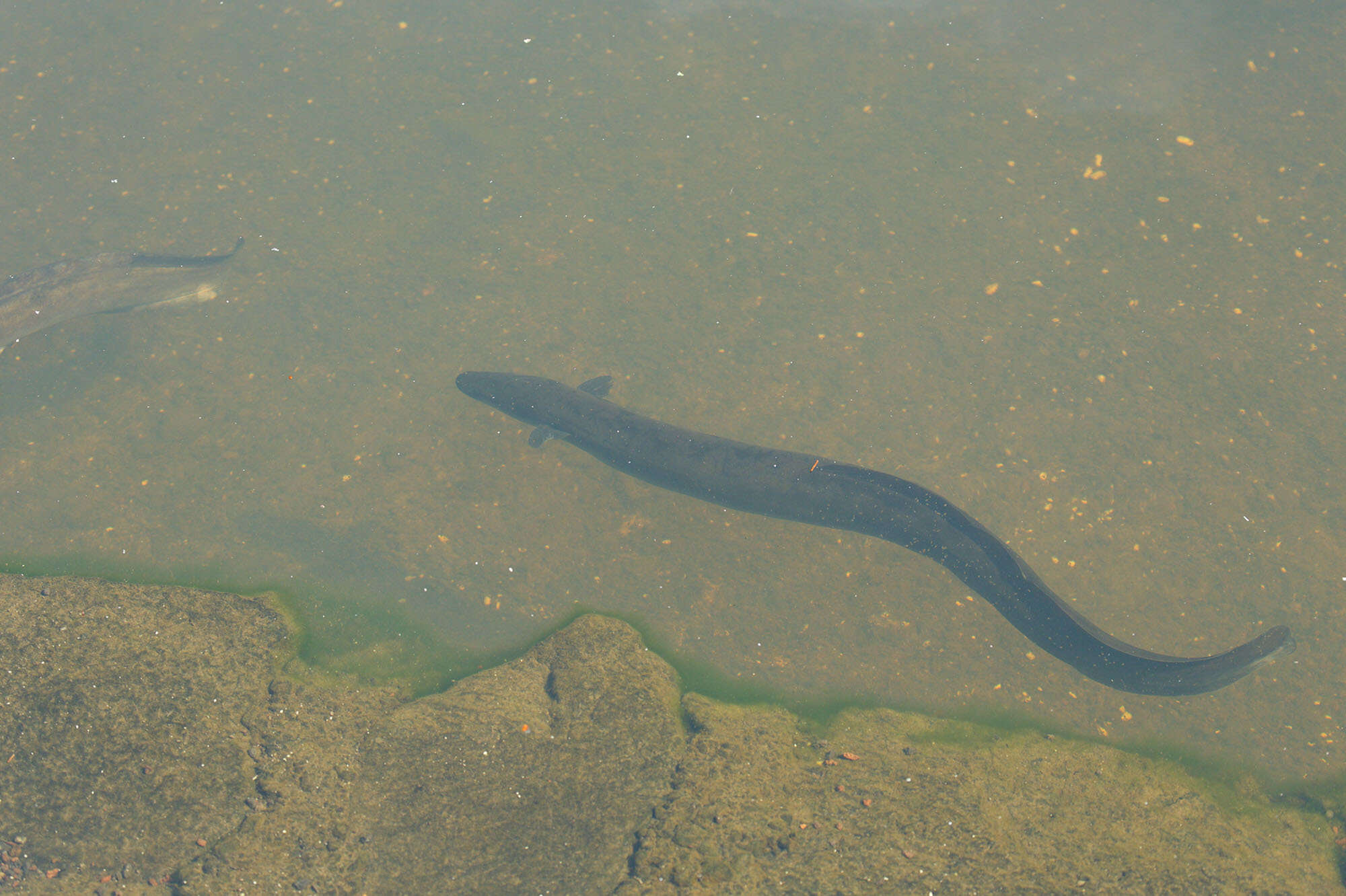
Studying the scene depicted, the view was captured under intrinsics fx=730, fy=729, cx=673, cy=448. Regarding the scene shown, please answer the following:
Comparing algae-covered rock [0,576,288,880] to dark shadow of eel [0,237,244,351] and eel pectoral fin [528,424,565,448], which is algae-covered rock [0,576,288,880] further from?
dark shadow of eel [0,237,244,351]

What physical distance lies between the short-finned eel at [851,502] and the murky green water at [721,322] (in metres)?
0.19

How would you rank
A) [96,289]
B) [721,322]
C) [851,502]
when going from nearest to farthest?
1. [851,502]
2. [721,322]
3. [96,289]

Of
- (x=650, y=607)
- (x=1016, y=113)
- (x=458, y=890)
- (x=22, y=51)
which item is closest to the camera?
(x=458, y=890)

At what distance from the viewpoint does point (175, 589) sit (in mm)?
5375

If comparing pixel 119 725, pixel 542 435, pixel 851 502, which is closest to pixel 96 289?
pixel 542 435

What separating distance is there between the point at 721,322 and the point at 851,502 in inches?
89.1

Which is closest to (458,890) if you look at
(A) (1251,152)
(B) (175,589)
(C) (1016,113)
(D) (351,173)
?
(B) (175,589)

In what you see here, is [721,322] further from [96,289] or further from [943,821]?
[96,289]

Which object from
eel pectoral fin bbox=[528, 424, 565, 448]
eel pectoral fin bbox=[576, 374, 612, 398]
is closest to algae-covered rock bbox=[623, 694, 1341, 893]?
eel pectoral fin bbox=[528, 424, 565, 448]

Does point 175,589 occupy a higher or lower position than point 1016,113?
lower

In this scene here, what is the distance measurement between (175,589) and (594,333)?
4.07 m

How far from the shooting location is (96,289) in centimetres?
743

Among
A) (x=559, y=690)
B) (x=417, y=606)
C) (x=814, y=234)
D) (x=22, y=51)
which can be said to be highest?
(x=22, y=51)

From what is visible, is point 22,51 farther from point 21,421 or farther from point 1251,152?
point 1251,152
